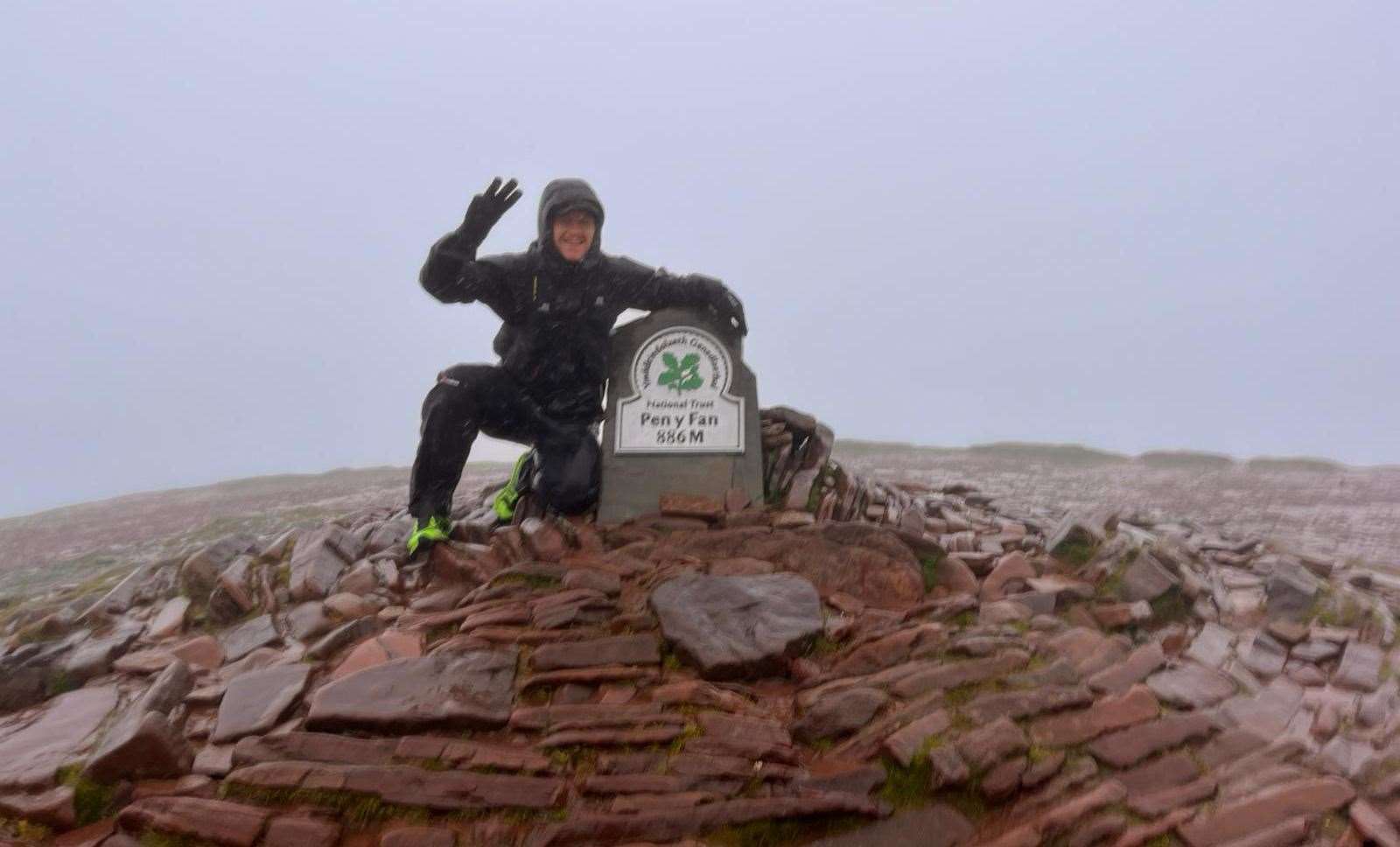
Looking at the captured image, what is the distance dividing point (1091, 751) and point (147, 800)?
4.15 metres

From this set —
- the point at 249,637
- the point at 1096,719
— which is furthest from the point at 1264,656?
the point at 249,637

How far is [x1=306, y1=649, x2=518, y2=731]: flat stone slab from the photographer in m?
3.95

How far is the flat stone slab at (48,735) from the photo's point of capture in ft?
12.3

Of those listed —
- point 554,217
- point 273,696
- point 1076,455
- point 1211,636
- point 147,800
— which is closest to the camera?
point 147,800

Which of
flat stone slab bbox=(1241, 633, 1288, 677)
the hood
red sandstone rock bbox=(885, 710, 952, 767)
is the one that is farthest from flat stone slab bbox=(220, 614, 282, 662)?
flat stone slab bbox=(1241, 633, 1288, 677)

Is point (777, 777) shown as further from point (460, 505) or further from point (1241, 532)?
point (1241, 532)

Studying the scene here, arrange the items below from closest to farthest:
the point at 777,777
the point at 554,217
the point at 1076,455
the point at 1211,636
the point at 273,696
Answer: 1. the point at 777,777
2. the point at 273,696
3. the point at 1211,636
4. the point at 554,217
5. the point at 1076,455

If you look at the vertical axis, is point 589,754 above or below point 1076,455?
below

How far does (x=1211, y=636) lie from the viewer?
17.9 feet

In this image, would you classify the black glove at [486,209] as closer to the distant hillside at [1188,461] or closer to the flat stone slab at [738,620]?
the flat stone slab at [738,620]

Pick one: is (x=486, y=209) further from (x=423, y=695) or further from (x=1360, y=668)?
(x=1360, y=668)

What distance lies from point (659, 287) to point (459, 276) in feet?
5.06

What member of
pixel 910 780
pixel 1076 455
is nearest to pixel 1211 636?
pixel 910 780

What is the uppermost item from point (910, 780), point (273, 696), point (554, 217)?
point (554, 217)
